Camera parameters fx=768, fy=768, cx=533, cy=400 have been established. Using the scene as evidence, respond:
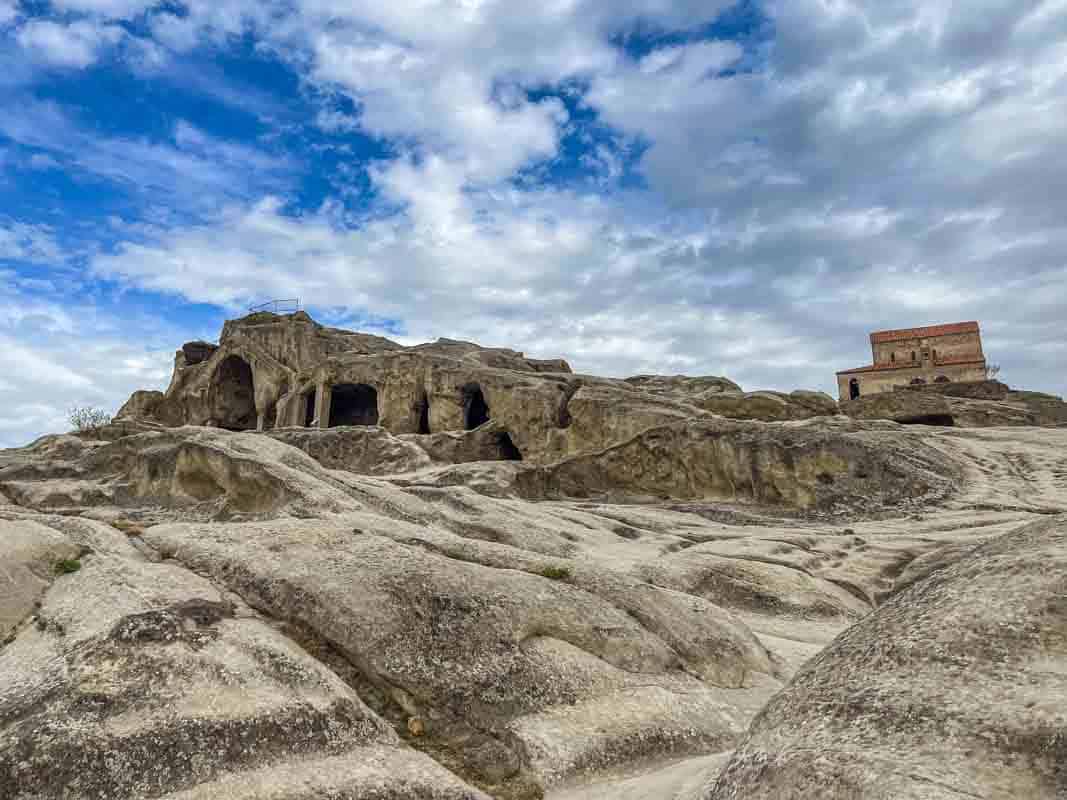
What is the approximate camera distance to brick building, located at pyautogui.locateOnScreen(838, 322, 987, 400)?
64.8 meters

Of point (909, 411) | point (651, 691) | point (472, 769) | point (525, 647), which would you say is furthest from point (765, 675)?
point (909, 411)

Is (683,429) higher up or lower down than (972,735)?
higher up

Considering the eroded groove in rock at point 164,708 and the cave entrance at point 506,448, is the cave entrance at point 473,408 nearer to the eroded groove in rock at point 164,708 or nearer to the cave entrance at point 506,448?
the cave entrance at point 506,448

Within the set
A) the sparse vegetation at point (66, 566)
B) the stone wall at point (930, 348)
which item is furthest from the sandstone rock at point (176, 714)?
the stone wall at point (930, 348)

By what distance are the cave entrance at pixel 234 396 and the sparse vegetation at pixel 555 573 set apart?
51202 millimetres

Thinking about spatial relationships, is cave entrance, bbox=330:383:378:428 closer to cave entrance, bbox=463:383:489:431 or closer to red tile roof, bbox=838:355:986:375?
cave entrance, bbox=463:383:489:431

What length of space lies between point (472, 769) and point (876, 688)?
336 centimetres

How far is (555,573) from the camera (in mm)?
9477

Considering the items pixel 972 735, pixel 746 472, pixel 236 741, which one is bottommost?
pixel 236 741

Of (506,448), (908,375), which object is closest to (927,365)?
(908,375)

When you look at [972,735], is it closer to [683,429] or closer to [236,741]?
[236,741]

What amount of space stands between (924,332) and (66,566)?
76.6 meters

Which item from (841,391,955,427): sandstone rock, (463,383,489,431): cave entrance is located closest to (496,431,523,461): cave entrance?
(463,383,489,431): cave entrance

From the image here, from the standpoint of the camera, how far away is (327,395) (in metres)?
46.7
